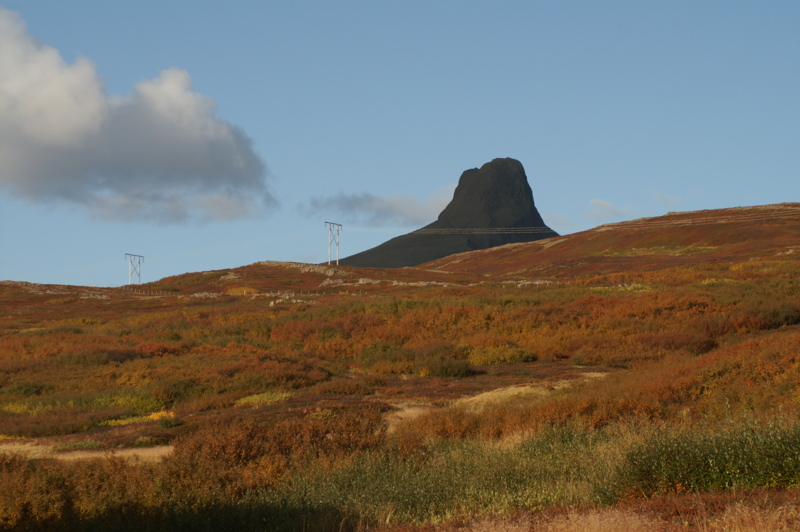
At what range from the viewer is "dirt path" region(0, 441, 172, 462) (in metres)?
12.8

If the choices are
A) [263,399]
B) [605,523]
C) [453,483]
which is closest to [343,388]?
[263,399]

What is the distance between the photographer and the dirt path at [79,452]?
42.1 feet

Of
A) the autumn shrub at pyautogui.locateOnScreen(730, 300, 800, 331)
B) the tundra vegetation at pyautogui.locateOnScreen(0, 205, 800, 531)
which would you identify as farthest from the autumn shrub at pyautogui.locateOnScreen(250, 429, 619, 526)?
the autumn shrub at pyautogui.locateOnScreen(730, 300, 800, 331)

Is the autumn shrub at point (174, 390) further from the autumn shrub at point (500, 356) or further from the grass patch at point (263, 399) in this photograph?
the autumn shrub at point (500, 356)

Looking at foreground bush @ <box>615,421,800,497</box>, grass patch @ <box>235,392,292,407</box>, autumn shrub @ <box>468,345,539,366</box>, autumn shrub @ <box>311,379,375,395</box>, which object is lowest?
autumn shrub @ <box>468,345,539,366</box>

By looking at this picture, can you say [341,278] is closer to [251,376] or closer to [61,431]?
[251,376]

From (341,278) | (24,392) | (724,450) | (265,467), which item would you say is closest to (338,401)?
(265,467)

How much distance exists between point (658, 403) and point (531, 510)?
7.78 metres

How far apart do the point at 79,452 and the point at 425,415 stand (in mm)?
7078

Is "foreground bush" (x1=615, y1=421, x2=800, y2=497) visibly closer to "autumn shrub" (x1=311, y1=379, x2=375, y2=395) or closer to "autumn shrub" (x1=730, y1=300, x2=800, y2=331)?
"autumn shrub" (x1=311, y1=379, x2=375, y2=395)

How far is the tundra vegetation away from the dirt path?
0.62 feet

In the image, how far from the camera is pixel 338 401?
1867cm

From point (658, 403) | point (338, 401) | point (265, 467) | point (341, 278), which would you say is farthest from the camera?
point (341, 278)

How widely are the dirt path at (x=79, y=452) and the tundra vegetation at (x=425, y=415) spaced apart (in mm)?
188
